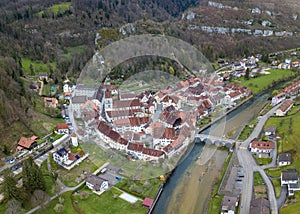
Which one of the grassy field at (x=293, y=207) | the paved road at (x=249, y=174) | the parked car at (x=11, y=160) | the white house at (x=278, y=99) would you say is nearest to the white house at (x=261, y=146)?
the paved road at (x=249, y=174)

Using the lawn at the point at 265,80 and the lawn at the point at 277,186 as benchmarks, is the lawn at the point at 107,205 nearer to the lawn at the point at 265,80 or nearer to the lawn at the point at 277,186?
the lawn at the point at 277,186

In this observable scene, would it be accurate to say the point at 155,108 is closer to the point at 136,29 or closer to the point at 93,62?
the point at 93,62

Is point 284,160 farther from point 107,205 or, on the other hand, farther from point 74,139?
point 74,139

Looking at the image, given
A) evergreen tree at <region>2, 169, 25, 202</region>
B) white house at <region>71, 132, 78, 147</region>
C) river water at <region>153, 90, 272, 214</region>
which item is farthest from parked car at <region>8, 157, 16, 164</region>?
river water at <region>153, 90, 272, 214</region>

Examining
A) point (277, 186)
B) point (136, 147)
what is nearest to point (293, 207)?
point (277, 186)

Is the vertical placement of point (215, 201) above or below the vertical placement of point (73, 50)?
below

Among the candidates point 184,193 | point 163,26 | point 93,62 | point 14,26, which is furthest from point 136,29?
point 184,193
